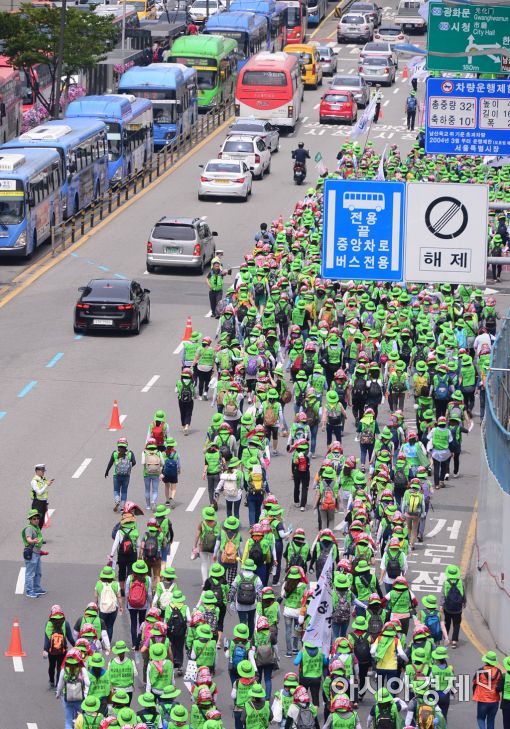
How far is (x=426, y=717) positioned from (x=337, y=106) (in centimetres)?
5213

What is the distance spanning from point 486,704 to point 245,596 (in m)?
3.70

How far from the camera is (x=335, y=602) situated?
77.6 ft

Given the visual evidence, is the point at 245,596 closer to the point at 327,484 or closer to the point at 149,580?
the point at 149,580

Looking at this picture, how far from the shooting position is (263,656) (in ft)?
74.1

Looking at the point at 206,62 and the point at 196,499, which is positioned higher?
the point at 196,499

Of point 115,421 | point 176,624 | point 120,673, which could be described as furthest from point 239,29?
point 120,673

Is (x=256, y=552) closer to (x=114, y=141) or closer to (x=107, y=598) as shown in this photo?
(x=107, y=598)

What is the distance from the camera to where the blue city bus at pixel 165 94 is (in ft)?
216

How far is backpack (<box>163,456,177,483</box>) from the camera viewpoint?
2938 cm

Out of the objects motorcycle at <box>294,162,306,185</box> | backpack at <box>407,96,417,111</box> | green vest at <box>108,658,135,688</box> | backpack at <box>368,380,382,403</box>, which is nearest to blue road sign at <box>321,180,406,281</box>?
green vest at <box>108,658,135,688</box>

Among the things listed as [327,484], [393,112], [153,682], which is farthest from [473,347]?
[393,112]

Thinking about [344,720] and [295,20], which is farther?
[295,20]

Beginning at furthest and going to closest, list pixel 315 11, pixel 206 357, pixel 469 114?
pixel 315 11 → pixel 206 357 → pixel 469 114

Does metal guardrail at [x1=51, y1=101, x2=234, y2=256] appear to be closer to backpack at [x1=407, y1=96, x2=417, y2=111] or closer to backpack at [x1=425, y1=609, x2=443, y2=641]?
backpack at [x1=407, y1=96, x2=417, y2=111]
